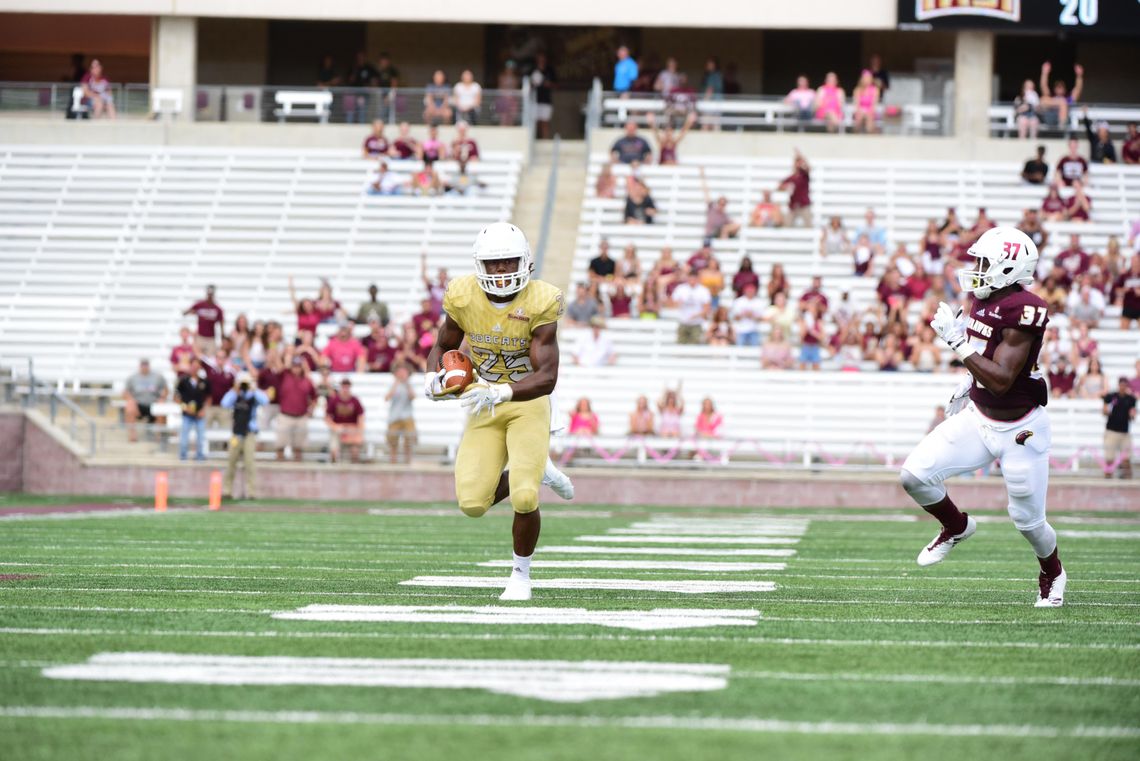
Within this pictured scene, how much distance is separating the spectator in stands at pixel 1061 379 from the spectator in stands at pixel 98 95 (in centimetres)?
1593

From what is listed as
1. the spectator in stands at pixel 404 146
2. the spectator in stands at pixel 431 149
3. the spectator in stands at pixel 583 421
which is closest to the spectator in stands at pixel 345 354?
the spectator in stands at pixel 583 421

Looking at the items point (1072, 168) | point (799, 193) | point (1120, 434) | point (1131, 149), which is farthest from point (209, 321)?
point (1131, 149)

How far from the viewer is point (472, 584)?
358 inches

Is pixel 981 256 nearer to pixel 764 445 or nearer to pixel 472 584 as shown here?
pixel 472 584

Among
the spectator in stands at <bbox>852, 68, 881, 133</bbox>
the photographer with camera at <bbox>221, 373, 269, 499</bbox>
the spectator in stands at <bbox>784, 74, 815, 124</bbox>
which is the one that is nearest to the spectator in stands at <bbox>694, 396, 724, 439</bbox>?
the photographer with camera at <bbox>221, 373, 269, 499</bbox>

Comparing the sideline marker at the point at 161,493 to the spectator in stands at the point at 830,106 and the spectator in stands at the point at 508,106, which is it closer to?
the spectator in stands at the point at 508,106

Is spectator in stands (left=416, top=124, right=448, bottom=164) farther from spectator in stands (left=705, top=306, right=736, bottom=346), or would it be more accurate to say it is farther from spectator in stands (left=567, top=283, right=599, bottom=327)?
spectator in stands (left=705, top=306, right=736, bottom=346)

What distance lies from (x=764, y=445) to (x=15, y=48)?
826 inches

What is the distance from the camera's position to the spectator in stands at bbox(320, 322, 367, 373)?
22.2m

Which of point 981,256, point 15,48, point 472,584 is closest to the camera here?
point 981,256

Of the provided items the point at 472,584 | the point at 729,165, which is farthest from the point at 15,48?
the point at 472,584

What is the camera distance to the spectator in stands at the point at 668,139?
27188 mm

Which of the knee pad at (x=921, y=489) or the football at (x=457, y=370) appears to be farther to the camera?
the knee pad at (x=921, y=489)

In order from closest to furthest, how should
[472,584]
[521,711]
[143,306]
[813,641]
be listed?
1. [521,711]
2. [813,641]
3. [472,584]
4. [143,306]
